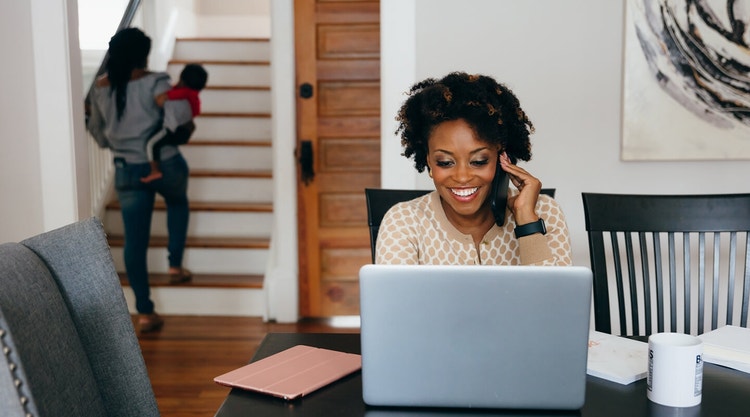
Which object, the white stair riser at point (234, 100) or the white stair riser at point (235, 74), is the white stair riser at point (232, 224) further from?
the white stair riser at point (235, 74)

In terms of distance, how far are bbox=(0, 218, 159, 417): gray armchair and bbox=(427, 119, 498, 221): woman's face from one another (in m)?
0.65

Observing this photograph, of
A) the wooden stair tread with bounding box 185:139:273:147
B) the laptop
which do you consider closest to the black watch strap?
the laptop

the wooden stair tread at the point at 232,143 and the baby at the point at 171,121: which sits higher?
the baby at the point at 171,121

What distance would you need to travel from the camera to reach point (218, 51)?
19.2ft

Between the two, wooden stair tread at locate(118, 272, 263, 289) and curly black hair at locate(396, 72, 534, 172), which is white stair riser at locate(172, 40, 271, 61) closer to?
wooden stair tread at locate(118, 272, 263, 289)

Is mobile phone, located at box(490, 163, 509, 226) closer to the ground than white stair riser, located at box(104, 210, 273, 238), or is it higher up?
higher up

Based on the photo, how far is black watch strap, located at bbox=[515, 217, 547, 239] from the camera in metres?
1.40

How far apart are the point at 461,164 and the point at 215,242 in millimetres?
3182

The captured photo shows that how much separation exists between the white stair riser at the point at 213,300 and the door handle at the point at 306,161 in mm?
729

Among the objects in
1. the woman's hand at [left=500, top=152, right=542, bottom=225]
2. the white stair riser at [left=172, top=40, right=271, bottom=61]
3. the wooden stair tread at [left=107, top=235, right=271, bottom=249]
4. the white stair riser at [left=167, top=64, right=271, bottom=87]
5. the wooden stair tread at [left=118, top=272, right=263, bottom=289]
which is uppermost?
the white stair riser at [left=172, top=40, right=271, bottom=61]

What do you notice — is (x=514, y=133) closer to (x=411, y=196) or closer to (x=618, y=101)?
(x=411, y=196)

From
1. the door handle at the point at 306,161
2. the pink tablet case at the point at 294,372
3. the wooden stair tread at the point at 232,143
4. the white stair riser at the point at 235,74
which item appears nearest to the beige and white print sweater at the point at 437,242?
the pink tablet case at the point at 294,372

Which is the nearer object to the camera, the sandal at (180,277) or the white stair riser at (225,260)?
the sandal at (180,277)

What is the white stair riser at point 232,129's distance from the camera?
5203 millimetres
